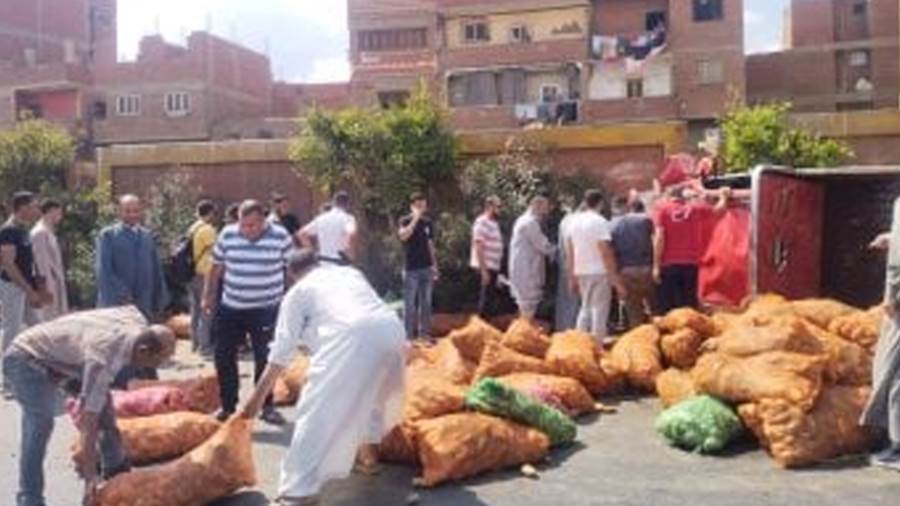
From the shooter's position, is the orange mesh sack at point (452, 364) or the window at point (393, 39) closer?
the orange mesh sack at point (452, 364)

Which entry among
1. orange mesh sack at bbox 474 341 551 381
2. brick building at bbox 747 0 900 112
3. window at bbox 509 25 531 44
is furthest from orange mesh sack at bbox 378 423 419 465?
brick building at bbox 747 0 900 112

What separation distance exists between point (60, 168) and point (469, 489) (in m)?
16.2

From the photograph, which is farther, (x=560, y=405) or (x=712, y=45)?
(x=712, y=45)

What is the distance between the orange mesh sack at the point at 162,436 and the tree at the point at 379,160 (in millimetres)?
9070

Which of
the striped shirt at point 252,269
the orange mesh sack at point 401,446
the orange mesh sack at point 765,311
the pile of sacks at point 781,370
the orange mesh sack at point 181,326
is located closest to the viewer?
the orange mesh sack at point 401,446

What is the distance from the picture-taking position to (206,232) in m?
12.5

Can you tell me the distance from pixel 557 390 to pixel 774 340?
5.26ft

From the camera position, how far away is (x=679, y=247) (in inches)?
444

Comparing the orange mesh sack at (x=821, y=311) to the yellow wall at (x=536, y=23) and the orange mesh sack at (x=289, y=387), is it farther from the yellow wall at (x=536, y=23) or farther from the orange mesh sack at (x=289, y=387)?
the yellow wall at (x=536, y=23)

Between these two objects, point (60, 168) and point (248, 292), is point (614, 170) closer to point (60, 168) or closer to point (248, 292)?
point (248, 292)

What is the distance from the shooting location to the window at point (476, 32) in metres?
49.7

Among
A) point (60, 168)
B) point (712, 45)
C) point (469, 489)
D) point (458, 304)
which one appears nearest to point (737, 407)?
point (469, 489)

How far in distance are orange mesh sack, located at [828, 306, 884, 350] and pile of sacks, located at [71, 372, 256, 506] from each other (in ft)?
13.9

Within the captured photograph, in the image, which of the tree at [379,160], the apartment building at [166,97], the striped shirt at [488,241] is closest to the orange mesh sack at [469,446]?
the striped shirt at [488,241]
